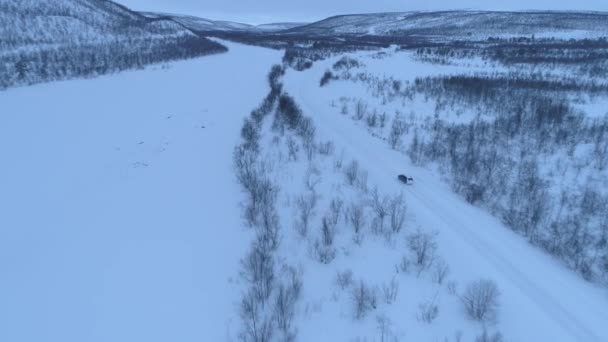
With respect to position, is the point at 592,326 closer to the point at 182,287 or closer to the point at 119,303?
the point at 182,287

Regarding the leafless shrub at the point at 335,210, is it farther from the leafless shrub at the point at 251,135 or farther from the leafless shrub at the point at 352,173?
the leafless shrub at the point at 251,135

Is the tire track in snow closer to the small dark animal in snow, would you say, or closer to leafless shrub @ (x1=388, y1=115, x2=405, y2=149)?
the small dark animal in snow

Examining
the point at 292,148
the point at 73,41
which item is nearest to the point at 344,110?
the point at 292,148

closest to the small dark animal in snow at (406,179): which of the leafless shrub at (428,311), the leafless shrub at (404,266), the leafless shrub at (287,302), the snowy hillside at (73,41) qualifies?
the leafless shrub at (404,266)

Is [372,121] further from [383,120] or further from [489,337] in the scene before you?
[489,337]

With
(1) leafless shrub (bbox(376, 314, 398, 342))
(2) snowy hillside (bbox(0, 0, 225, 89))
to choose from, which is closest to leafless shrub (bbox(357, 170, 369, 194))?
(1) leafless shrub (bbox(376, 314, 398, 342))

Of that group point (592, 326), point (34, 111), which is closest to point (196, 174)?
point (592, 326)
